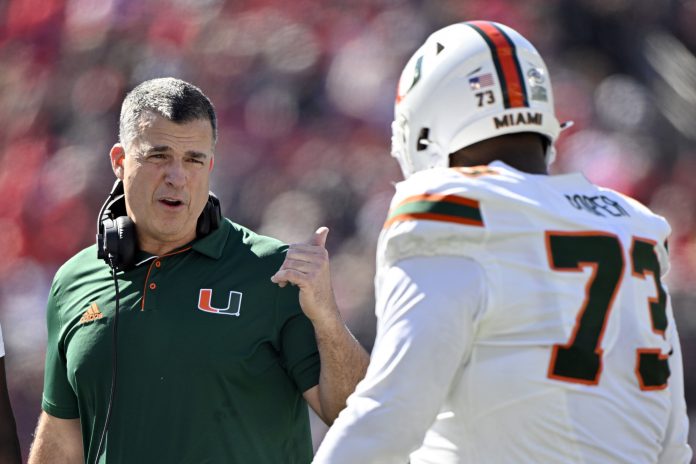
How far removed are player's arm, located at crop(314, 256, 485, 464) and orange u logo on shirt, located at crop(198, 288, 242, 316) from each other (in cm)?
84

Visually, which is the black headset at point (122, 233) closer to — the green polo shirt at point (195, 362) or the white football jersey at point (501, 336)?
the green polo shirt at point (195, 362)

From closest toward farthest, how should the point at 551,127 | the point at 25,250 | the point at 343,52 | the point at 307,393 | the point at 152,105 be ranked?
the point at 551,127, the point at 307,393, the point at 152,105, the point at 343,52, the point at 25,250

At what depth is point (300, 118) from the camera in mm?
4641

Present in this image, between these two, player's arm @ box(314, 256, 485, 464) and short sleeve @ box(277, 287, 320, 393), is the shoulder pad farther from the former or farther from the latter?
short sleeve @ box(277, 287, 320, 393)

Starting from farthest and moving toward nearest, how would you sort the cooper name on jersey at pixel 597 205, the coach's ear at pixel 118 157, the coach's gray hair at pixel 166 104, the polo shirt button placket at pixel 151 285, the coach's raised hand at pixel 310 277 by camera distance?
1. the coach's ear at pixel 118 157
2. the coach's gray hair at pixel 166 104
3. the polo shirt button placket at pixel 151 285
4. the coach's raised hand at pixel 310 277
5. the cooper name on jersey at pixel 597 205

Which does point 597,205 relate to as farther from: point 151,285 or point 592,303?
point 151,285

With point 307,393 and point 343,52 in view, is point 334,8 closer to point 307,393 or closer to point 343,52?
point 343,52

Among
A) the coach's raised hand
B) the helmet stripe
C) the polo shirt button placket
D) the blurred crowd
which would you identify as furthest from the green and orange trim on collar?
the blurred crowd

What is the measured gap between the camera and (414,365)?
1577mm

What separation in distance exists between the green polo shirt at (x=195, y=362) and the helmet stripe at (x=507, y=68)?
828mm

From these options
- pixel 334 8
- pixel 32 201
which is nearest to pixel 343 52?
pixel 334 8

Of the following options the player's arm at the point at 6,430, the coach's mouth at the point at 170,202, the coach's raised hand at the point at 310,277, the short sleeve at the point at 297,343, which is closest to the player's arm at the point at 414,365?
the coach's raised hand at the point at 310,277

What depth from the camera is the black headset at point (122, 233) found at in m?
2.52

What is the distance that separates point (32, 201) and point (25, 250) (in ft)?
0.78
